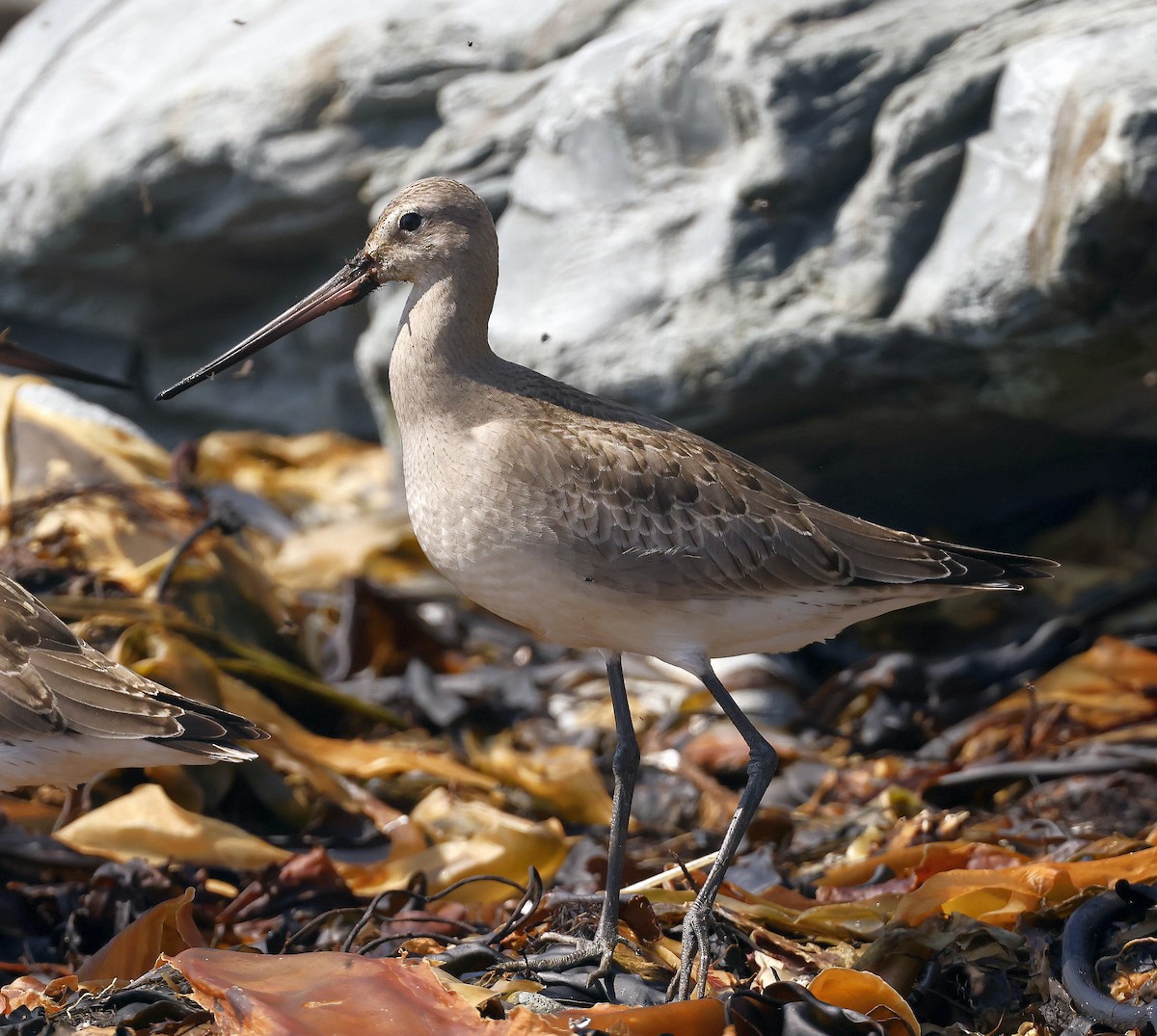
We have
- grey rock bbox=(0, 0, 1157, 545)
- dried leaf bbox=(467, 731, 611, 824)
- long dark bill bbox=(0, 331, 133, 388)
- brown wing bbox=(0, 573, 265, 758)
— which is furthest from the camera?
grey rock bbox=(0, 0, 1157, 545)

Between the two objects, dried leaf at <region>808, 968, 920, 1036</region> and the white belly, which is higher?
the white belly

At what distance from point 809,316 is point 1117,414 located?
49.0 inches

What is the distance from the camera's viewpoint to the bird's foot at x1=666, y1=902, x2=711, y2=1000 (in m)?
3.09

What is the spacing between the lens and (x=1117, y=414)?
5570 millimetres

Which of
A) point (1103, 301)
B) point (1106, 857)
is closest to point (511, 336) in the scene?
point (1103, 301)

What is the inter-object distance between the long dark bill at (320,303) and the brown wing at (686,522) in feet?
1.86

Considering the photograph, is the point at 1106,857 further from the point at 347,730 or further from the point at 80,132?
the point at 80,132

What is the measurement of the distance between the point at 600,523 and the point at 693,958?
99cm

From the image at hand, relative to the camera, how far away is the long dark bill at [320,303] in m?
3.76

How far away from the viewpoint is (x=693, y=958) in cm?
318

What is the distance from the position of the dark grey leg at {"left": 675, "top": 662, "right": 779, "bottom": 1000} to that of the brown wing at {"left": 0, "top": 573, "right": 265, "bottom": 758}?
3.84ft

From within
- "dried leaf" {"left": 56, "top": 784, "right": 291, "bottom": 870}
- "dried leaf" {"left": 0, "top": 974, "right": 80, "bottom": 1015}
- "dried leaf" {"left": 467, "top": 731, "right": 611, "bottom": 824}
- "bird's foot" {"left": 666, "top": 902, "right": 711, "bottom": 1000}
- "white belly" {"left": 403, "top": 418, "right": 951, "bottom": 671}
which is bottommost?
"dried leaf" {"left": 467, "top": 731, "right": 611, "bottom": 824}

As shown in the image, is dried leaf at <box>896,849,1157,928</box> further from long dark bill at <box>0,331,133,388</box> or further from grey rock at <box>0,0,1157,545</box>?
long dark bill at <box>0,331,133,388</box>

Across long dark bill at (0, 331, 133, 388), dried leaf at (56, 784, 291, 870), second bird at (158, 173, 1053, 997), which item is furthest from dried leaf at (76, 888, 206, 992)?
long dark bill at (0, 331, 133, 388)
